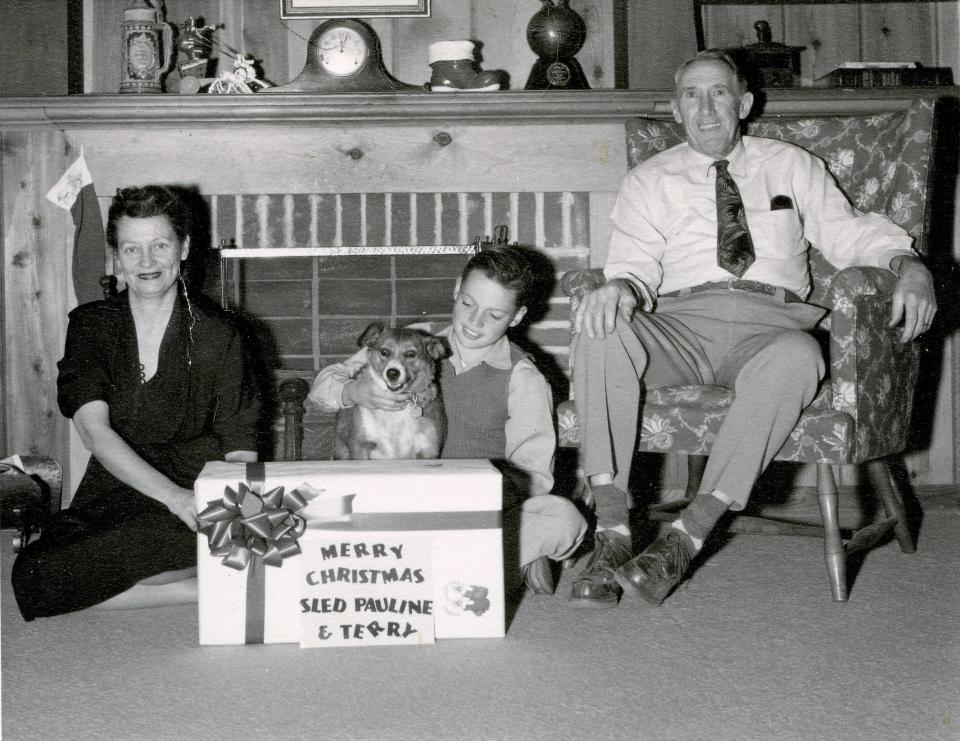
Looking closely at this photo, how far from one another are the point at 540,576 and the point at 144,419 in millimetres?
995

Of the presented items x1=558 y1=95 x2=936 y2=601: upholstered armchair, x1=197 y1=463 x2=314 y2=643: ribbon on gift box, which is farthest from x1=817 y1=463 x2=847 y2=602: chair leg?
x1=197 y1=463 x2=314 y2=643: ribbon on gift box

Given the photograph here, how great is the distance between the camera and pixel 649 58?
3252 mm

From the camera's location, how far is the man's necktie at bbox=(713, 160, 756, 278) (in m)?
2.60

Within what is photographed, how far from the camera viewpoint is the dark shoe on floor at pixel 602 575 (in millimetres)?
2088

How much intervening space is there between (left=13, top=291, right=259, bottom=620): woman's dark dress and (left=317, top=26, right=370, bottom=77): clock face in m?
1.20

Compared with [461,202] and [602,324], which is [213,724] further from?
[461,202]

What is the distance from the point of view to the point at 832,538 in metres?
2.26

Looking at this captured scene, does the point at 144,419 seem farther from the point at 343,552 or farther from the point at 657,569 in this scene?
the point at 657,569

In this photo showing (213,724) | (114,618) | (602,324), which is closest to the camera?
(213,724)

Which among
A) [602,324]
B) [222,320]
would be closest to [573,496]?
[602,324]

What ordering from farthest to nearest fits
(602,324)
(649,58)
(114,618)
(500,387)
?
(649,58) → (500,387) → (602,324) → (114,618)

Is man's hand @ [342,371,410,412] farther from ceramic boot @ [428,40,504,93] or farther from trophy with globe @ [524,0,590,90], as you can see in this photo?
trophy with globe @ [524,0,590,90]

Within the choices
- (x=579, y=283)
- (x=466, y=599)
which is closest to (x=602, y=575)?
(x=466, y=599)

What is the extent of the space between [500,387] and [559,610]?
0.58 metres
